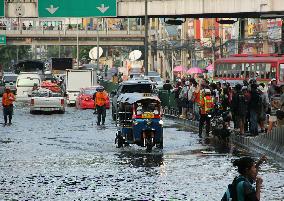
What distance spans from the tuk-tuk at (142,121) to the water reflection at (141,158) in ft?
1.20

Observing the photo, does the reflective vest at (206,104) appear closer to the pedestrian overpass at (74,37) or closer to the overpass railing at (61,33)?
the pedestrian overpass at (74,37)

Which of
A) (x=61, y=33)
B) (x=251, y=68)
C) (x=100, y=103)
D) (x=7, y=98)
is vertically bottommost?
(x=100, y=103)

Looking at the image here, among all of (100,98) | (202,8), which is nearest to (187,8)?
(202,8)

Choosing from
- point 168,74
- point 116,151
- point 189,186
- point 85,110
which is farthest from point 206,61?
point 189,186

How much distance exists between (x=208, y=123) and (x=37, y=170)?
37.9 feet

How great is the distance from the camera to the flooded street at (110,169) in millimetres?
18969

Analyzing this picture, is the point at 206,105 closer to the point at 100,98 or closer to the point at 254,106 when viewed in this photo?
the point at 254,106

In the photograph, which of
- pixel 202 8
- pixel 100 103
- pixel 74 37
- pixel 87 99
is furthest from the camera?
pixel 74 37

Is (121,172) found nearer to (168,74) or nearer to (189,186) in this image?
(189,186)

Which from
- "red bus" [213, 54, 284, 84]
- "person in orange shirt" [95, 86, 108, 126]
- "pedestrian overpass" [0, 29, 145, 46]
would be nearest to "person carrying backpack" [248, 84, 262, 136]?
"person in orange shirt" [95, 86, 108, 126]

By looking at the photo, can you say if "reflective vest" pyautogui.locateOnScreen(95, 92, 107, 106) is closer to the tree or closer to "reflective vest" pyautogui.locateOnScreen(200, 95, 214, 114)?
"reflective vest" pyautogui.locateOnScreen(200, 95, 214, 114)

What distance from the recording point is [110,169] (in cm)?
2355

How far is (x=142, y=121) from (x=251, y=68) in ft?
122

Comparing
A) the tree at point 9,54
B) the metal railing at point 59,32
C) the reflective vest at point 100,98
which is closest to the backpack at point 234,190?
the reflective vest at point 100,98
